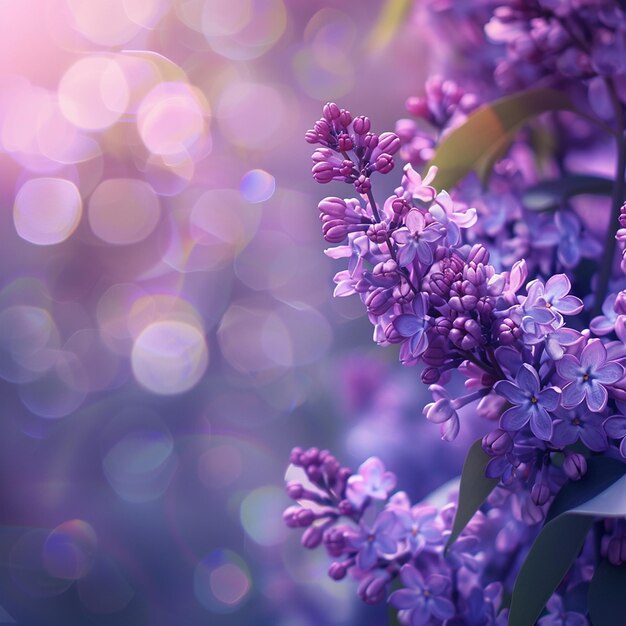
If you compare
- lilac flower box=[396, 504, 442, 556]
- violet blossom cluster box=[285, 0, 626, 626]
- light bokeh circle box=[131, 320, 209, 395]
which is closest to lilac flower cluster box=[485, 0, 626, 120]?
violet blossom cluster box=[285, 0, 626, 626]

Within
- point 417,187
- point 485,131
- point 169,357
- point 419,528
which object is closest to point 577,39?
point 485,131

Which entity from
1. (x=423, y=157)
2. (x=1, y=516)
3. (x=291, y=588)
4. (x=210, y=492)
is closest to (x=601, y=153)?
(x=423, y=157)

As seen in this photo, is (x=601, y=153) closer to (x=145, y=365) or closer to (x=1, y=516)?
(x=145, y=365)

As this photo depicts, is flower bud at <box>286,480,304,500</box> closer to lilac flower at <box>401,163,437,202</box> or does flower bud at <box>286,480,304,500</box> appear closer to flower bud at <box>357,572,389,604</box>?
flower bud at <box>357,572,389,604</box>

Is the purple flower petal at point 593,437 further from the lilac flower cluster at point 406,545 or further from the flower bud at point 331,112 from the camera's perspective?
the flower bud at point 331,112

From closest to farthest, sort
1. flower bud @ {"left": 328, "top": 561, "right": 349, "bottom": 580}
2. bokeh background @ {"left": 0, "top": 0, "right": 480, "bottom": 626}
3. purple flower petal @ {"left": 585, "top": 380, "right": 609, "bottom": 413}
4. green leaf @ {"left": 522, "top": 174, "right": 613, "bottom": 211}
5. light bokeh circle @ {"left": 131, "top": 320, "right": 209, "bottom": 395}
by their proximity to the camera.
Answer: purple flower petal @ {"left": 585, "top": 380, "right": 609, "bottom": 413} → flower bud @ {"left": 328, "top": 561, "right": 349, "bottom": 580} → green leaf @ {"left": 522, "top": 174, "right": 613, "bottom": 211} → bokeh background @ {"left": 0, "top": 0, "right": 480, "bottom": 626} → light bokeh circle @ {"left": 131, "top": 320, "right": 209, "bottom": 395}

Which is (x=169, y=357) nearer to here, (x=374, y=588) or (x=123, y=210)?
→ (x=123, y=210)

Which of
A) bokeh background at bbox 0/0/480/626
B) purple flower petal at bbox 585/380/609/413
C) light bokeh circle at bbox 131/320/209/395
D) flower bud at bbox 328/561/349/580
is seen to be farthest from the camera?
light bokeh circle at bbox 131/320/209/395

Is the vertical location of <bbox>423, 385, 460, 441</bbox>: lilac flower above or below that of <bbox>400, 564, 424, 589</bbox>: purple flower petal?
above
